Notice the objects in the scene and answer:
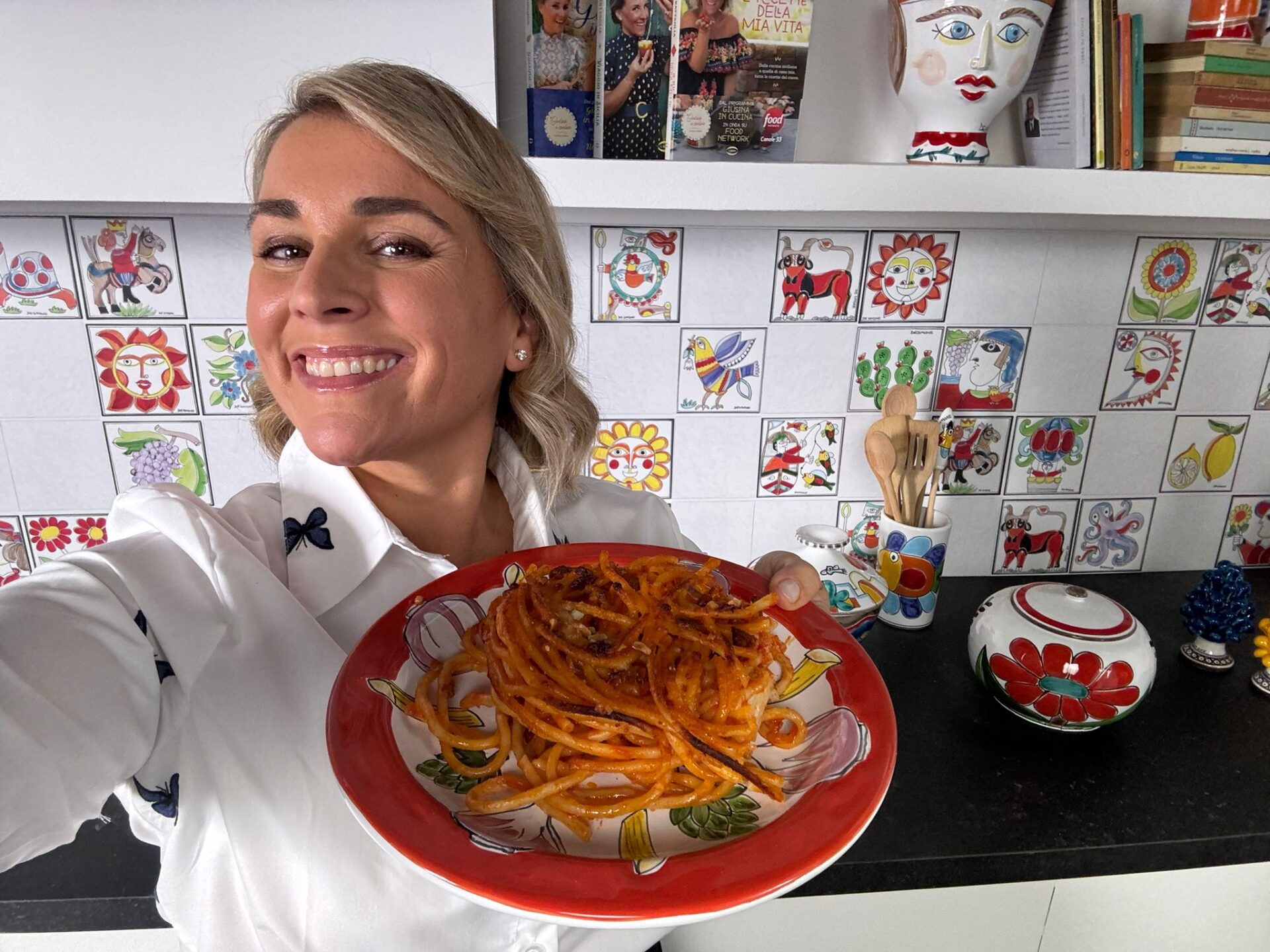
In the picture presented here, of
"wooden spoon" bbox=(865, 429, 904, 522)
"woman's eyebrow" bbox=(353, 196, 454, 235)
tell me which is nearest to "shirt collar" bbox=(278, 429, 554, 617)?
"woman's eyebrow" bbox=(353, 196, 454, 235)

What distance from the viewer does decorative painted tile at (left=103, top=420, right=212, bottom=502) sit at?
148cm

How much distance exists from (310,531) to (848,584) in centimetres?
92

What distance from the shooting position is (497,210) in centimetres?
92

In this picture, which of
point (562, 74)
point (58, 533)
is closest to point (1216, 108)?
point (562, 74)

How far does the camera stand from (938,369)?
162cm

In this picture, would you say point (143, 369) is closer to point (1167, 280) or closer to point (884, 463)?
point (884, 463)

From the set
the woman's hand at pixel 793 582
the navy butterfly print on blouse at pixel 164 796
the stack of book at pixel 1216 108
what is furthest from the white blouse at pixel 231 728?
the stack of book at pixel 1216 108

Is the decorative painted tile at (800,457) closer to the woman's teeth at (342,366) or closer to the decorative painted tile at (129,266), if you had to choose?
the woman's teeth at (342,366)

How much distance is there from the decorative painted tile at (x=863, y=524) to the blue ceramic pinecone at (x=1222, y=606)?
583 mm

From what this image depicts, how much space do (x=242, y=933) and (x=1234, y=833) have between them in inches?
51.5

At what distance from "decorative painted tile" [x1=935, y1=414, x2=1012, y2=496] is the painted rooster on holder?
452 mm

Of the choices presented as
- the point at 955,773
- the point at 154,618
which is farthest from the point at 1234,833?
the point at 154,618

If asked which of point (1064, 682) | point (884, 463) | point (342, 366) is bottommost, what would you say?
point (1064, 682)

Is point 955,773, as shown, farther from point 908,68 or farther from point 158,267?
point 158,267
